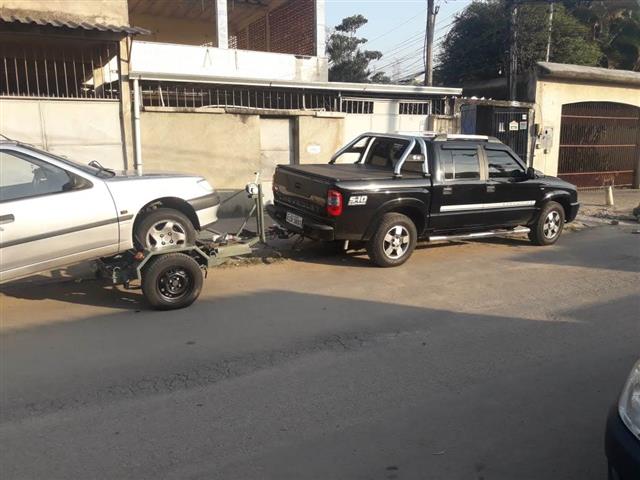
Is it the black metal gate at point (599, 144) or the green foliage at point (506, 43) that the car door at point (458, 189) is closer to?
the black metal gate at point (599, 144)

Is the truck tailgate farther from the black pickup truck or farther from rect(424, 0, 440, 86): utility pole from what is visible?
rect(424, 0, 440, 86): utility pole

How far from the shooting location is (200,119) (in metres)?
11.1

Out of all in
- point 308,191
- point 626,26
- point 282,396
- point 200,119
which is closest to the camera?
point 282,396

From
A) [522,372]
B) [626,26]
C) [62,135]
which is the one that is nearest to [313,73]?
[62,135]

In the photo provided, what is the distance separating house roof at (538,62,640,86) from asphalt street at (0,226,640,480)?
34.2 ft

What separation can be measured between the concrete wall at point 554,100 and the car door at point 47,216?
43.8 feet

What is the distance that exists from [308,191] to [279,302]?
79.0 inches

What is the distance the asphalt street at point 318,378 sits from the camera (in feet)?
10.6

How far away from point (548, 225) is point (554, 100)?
8284 mm

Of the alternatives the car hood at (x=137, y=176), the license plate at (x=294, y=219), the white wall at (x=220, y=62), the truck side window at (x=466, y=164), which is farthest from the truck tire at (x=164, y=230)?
the white wall at (x=220, y=62)

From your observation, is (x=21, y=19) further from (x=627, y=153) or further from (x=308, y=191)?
(x=627, y=153)

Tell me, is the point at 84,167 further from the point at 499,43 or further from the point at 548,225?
the point at 499,43

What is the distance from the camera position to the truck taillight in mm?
7238

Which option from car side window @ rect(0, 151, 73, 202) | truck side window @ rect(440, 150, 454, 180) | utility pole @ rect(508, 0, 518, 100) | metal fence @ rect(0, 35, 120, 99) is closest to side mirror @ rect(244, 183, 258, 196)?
car side window @ rect(0, 151, 73, 202)
